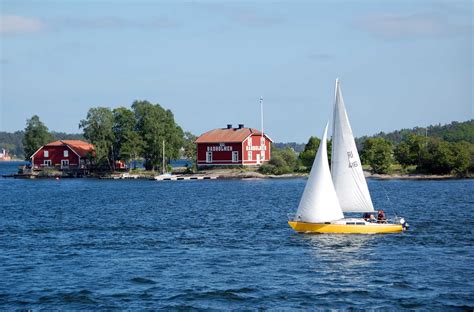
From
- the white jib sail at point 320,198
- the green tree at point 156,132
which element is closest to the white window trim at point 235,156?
the green tree at point 156,132

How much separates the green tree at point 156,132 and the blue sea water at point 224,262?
68.6 meters

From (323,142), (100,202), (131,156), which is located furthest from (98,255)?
(131,156)

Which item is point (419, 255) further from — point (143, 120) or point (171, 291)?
point (143, 120)

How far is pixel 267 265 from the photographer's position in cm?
3672

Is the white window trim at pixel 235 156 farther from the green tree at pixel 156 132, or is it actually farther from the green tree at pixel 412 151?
the green tree at pixel 412 151

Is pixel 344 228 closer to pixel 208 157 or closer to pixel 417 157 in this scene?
pixel 417 157

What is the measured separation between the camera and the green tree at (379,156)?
Result: 400 ft

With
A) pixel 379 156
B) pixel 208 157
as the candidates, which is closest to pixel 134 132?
pixel 208 157

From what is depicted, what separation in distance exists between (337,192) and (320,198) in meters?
1.90

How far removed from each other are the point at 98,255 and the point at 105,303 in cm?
1150

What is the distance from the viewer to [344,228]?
4534 cm

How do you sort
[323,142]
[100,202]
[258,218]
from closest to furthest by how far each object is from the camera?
1. [323,142]
2. [258,218]
3. [100,202]

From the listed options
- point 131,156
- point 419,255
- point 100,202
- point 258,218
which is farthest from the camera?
point 131,156

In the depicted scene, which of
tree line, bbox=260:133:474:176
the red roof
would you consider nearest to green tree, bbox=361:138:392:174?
tree line, bbox=260:133:474:176
